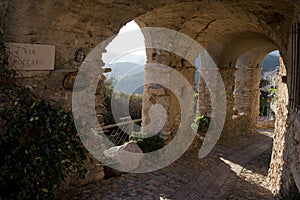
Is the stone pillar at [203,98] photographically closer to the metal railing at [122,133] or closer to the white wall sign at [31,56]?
the metal railing at [122,133]

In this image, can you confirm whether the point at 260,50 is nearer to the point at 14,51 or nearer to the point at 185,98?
the point at 185,98

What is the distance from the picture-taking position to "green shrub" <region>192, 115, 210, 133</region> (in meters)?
8.69

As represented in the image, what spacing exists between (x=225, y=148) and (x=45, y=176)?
252 inches

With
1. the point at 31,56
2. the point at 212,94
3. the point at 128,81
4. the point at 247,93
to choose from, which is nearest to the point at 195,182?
the point at 31,56

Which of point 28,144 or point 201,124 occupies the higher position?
point 201,124

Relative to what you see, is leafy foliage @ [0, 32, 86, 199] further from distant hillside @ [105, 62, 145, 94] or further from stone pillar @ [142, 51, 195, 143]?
distant hillside @ [105, 62, 145, 94]

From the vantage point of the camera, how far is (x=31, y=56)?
3592 mm

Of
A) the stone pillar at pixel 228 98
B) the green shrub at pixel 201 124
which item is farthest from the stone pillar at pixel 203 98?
Answer: the stone pillar at pixel 228 98

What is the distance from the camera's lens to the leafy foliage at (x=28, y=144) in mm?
3102

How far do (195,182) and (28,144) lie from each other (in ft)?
11.2

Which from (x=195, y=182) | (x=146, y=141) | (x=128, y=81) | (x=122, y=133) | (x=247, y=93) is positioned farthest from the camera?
(x=128, y=81)

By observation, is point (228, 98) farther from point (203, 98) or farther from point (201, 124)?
point (201, 124)

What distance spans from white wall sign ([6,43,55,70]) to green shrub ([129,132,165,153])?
3.29 m

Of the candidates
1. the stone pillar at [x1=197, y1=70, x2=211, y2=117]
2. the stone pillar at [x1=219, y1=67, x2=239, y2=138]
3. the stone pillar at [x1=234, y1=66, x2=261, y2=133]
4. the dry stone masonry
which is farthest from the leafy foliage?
the stone pillar at [x1=234, y1=66, x2=261, y2=133]
